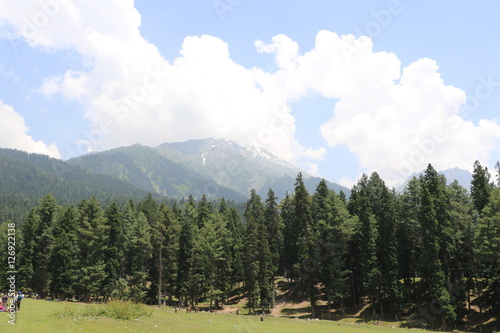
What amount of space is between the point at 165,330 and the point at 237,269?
187 ft

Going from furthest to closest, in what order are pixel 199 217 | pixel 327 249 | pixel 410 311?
pixel 199 217, pixel 327 249, pixel 410 311

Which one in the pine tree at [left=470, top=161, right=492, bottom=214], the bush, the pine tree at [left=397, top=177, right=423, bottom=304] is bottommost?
the bush

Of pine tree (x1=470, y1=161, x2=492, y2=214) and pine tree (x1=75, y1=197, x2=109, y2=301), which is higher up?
pine tree (x1=470, y1=161, x2=492, y2=214)

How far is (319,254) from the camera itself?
64312mm

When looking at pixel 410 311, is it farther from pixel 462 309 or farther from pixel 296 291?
pixel 296 291

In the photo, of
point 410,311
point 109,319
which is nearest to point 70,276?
point 109,319

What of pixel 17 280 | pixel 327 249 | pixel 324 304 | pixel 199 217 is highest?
pixel 199 217

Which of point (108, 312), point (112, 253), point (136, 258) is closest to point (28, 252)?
point (112, 253)

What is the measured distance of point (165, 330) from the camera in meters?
27.7

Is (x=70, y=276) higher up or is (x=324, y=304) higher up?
(x=70, y=276)

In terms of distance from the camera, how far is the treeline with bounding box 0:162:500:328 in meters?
52.5

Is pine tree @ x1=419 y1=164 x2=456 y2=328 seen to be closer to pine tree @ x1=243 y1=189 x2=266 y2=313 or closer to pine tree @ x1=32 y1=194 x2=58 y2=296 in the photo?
pine tree @ x1=243 y1=189 x2=266 y2=313

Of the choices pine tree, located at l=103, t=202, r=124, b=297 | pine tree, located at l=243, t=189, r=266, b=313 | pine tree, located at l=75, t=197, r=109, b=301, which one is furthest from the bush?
pine tree, located at l=103, t=202, r=124, b=297

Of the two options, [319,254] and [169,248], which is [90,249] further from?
[319,254]
